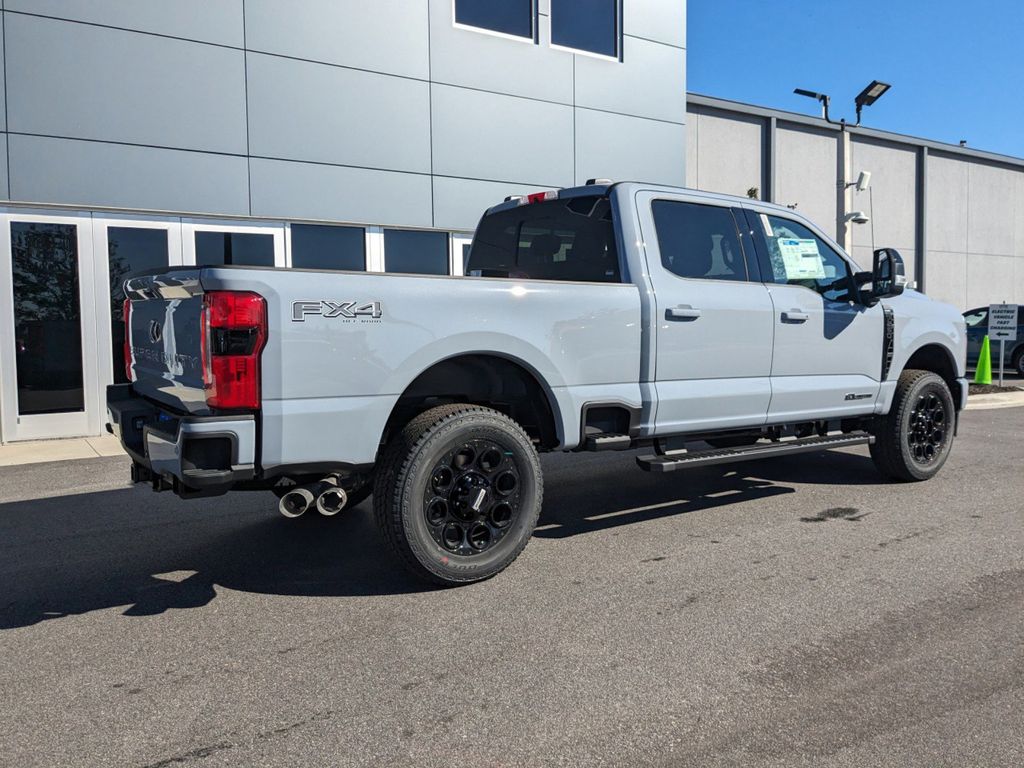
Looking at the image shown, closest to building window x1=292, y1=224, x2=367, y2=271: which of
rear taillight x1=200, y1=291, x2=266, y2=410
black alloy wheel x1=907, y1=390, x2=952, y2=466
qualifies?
black alloy wheel x1=907, y1=390, x2=952, y2=466

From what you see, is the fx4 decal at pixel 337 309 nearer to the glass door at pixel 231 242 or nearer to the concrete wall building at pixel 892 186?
the glass door at pixel 231 242

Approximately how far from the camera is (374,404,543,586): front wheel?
4.09 meters

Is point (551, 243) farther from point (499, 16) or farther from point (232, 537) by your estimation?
point (499, 16)

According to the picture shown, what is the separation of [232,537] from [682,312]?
3.13 metres

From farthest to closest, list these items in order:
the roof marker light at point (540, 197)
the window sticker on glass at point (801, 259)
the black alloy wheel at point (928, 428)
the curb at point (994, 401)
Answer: the curb at point (994, 401) < the black alloy wheel at point (928, 428) < the window sticker on glass at point (801, 259) < the roof marker light at point (540, 197)

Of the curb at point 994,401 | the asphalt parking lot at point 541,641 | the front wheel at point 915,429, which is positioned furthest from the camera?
the curb at point 994,401

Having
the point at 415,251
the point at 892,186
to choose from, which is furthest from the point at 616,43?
the point at 892,186

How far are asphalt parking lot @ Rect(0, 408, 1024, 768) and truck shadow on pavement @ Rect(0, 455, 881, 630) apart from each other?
0.03 m

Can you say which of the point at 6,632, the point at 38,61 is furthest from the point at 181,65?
the point at 6,632

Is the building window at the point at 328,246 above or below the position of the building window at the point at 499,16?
below

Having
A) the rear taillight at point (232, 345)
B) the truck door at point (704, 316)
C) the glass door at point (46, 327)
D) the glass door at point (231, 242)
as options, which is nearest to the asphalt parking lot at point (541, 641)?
the truck door at point (704, 316)

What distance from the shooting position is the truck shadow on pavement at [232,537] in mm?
4398

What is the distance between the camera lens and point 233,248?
35.3 ft

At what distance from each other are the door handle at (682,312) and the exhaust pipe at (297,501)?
7.55ft
